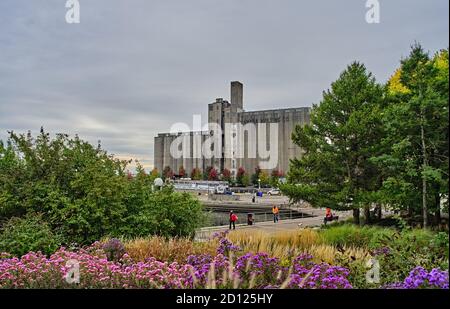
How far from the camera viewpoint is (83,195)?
10.9 m

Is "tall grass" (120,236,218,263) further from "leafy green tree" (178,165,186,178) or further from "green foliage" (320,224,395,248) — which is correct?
"leafy green tree" (178,165,186,178)

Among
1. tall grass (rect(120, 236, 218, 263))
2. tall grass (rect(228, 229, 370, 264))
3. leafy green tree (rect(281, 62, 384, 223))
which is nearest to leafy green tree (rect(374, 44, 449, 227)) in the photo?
leafy green tree (rect(281, 62, 384, 223))

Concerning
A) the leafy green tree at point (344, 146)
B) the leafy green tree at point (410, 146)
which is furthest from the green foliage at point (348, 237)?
the leafy green tree at point (344, 146)

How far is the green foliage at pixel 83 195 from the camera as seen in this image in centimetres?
1016

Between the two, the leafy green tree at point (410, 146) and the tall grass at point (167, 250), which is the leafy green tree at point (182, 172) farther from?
the tall grass at point (167, 250)

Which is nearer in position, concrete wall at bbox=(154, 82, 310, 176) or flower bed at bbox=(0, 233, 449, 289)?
flower bed at bbox=(0, 233, 449, 289)

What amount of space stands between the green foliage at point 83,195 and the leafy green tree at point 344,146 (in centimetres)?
901

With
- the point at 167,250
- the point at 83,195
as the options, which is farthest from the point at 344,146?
the point at 167,250

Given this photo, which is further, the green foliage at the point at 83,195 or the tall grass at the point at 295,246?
the green foliage at the point at 83,195

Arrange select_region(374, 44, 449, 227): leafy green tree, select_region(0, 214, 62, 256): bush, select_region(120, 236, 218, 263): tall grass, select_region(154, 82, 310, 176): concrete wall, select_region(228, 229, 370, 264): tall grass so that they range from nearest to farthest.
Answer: select_region(228, 229, 370, 264): tall grass < select_region(120, 236, 218, 263): tall grass < select_region(0, 214, 62, 256): bush < select_region(374, 44, 449, 227): leafy green tree < select_region(154, 82, 310, 176): concrete wall

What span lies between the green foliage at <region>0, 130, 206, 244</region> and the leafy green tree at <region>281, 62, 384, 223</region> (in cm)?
901

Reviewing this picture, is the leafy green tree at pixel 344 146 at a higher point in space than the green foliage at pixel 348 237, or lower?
higher

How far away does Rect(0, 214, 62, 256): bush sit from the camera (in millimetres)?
8070
